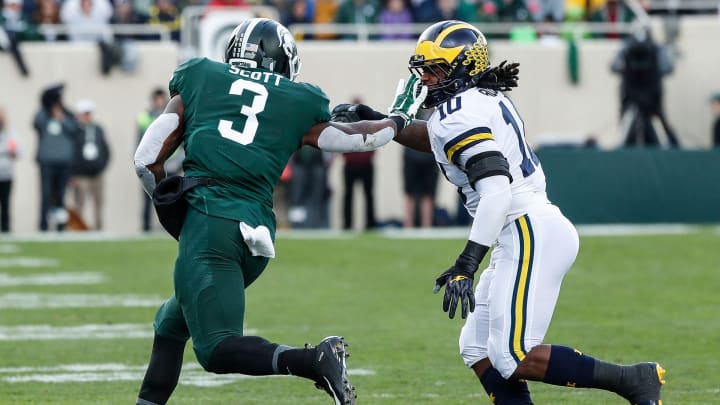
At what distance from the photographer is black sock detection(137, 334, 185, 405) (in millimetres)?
5777

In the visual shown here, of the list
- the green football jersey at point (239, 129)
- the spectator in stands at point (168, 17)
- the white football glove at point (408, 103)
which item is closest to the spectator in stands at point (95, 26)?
the spectator in stands at point (168, 17)

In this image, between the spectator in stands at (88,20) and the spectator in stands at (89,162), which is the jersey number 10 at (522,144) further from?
the spectator in stands at (88,20)

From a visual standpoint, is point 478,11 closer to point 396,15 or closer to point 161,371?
point 396,15

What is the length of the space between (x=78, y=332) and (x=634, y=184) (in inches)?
401

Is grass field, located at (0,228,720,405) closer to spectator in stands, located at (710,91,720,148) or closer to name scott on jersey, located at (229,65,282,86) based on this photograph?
name scott on jersey, located at (229,65,282,86)

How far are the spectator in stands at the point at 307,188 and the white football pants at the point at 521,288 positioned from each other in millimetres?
12961

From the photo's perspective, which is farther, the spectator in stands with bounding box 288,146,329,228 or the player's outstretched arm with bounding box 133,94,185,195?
the spectator in stands with bounding box 288,146,329,228

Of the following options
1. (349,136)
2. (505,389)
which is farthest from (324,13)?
(505,389)

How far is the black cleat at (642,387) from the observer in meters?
5.52

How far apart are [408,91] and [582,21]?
15566 millimetres

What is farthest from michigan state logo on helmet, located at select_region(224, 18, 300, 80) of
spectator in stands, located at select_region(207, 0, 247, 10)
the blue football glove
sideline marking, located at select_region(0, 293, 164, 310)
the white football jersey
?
spectator in stands, located at select_region(207, 0, 247, 10)

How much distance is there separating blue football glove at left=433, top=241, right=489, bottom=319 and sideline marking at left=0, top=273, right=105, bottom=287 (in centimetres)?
808

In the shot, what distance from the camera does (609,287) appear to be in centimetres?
1245

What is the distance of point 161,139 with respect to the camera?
5578mm
